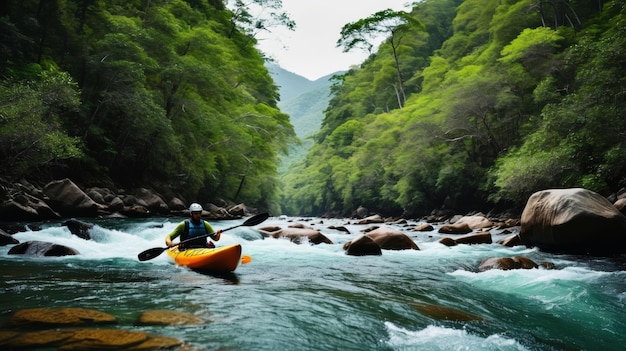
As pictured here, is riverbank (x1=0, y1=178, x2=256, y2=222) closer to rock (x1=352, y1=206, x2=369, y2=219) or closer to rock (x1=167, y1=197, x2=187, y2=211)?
rock (x1=167, y1=197, x2=187, y2=211)

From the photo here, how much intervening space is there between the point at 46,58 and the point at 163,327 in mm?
16813

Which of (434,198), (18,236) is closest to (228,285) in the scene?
(18,236)

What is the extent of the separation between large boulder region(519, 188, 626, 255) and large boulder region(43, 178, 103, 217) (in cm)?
1386

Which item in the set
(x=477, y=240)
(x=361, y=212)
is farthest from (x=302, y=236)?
(x=361, y=212)

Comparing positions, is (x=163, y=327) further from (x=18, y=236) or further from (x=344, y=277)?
(x=18, y=236)

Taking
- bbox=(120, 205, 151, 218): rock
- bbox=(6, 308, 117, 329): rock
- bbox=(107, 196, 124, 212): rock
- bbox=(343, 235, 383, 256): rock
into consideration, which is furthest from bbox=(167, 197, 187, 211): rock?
bbox=(6, 308, 117, 329): rock

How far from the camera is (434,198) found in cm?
2834

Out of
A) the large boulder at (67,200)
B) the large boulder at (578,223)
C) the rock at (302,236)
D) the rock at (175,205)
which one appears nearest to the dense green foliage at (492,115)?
the large boulder at (578,223)

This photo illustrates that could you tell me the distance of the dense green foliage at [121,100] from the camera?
10938 mm

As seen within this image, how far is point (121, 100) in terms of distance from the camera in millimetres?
15188

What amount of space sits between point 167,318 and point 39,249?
5.09 m

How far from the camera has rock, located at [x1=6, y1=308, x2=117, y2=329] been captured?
2.89m

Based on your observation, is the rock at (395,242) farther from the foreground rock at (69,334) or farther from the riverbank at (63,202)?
the riverbank at (63,202)

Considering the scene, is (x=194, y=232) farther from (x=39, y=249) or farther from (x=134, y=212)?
(x=134, y=212)
